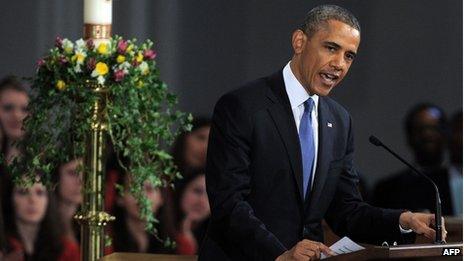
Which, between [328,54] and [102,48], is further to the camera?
[102,48]

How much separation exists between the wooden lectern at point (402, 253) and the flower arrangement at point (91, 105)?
1.89m

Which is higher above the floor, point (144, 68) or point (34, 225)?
point (144, 68)

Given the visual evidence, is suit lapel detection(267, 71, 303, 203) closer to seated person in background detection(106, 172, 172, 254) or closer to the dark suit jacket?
the dark suit jacket

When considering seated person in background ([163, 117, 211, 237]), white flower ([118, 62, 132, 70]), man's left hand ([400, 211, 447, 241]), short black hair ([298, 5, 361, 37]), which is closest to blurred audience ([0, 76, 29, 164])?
seated person in background ([163, 117, 211, 237])

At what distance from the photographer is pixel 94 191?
190 inches

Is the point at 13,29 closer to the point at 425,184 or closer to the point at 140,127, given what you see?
the point at 140,127

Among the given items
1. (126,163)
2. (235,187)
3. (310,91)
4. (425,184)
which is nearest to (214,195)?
(235,187)

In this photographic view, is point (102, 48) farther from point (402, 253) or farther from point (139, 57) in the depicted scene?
point (402, 253)

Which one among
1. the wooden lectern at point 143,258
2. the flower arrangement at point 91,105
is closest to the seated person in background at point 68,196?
the flower arrangement at point 91,105

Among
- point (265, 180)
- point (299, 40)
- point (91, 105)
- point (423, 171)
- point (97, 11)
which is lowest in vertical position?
point (423, 171)

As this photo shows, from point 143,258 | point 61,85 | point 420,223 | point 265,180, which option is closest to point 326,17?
point 265,180

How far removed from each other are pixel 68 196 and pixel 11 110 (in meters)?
0.45

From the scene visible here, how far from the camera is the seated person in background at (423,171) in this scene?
19.8 feet

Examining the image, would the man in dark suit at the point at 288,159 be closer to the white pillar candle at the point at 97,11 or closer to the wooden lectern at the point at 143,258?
the wooden lectern at the point at 143,258
